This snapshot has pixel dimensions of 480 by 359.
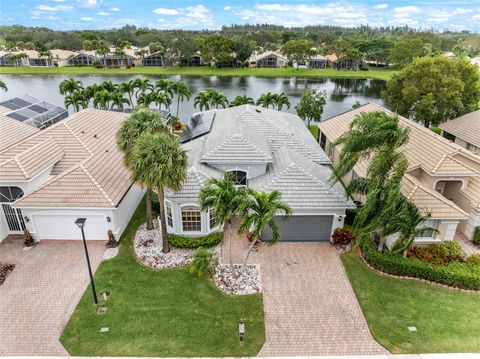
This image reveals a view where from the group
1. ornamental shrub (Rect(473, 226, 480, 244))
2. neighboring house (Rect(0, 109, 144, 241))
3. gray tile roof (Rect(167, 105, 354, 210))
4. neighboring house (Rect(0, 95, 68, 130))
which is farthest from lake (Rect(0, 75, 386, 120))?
ornamental shrub (Rect(473, 226, 480, 244))

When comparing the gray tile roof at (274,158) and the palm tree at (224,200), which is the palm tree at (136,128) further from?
the palm tree at (224,200)

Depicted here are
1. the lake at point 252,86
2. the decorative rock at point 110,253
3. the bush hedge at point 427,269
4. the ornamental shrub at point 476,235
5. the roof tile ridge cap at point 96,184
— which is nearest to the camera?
the bush hedge at point 427,269

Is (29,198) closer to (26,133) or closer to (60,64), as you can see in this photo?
(26,133)

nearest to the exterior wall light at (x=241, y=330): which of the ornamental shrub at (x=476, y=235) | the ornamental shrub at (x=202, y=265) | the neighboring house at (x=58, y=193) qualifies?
the ornamental shrub at (x=202, y=265)

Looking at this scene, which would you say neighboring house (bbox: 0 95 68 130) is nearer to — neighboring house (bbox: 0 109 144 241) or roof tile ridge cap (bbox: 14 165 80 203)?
neighboring house (bbox: 0 109 144 241)

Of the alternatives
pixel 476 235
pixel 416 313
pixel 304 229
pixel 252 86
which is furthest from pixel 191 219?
pixel 252 86

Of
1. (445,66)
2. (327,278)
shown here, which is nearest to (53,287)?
(327,278)
